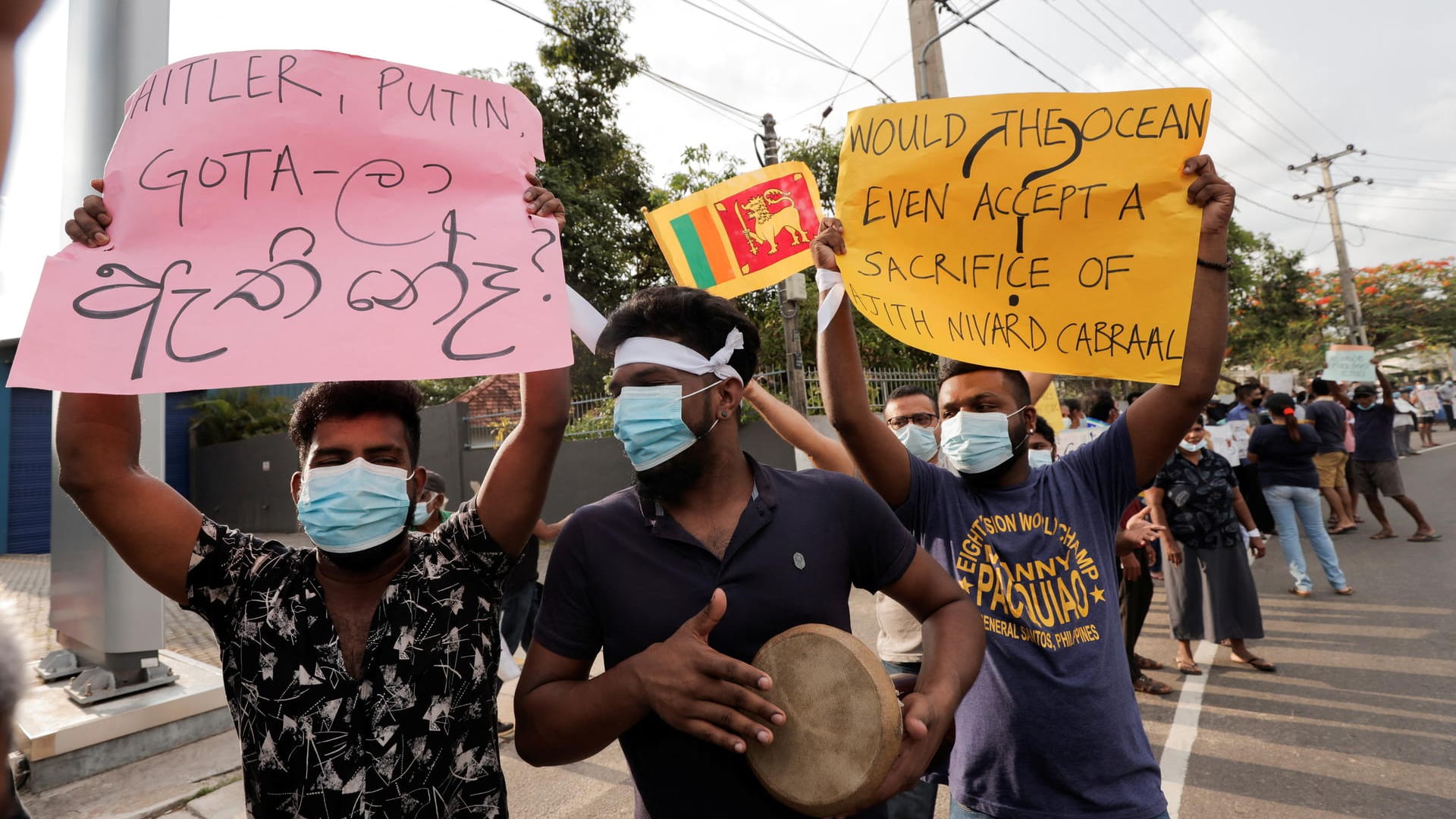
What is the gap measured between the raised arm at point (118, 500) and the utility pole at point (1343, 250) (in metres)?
32.0

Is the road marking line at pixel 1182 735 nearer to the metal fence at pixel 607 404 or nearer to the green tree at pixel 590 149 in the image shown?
the metal fence at pixel 607 404

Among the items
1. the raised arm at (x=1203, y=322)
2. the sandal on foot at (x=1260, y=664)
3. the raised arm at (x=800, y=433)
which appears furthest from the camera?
the sandal on foot at (x=1260, y=664)

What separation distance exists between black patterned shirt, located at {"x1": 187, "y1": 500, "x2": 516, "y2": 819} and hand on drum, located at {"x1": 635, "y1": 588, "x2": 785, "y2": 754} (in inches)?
22.4

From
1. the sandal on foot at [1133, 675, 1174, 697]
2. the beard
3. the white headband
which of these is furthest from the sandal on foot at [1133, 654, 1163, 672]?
the beard

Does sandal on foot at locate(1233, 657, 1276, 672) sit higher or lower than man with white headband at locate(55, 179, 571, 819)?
lower

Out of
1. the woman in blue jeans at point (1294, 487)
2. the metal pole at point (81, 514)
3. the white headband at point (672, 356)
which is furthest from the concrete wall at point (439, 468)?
the woman in blue jeans at point (1294, 487)

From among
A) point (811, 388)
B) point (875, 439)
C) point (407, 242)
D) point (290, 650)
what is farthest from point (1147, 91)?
point (811, 388)

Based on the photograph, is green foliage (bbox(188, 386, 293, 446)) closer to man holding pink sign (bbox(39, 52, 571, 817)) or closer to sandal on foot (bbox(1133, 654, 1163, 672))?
sandal on foot (bbox(1133, 654, 1163, 672))

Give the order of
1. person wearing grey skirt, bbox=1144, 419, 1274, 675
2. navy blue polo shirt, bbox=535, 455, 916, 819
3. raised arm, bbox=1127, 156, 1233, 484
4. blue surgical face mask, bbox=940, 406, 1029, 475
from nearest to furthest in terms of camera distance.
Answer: navy blue polo shirt, bbox=535, 455, 916, 819, raised arm, bbox=1127, 156, 1233, 484, blue surgical face mask, bbox=940, 406, 1029, 475, person wearing grey skirt, bbox=1144, 419, 1274, 675

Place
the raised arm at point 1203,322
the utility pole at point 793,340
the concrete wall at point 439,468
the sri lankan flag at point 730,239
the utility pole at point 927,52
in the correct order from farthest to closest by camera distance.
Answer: the concrete wall at point 439,468, the utility pole at point 793,340, the utility pole at point 927,52, the sri lankan flag at point 730,239, the raised arm at point 1203,322

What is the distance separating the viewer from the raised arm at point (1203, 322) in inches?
75.7

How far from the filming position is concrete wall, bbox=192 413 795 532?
39.8ft

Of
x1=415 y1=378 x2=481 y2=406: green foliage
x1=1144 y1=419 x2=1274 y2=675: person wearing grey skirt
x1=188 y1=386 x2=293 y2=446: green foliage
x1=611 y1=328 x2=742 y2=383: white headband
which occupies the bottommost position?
x1=1144 y1=419 x2=1274 y2=675: person wearing grey skirt

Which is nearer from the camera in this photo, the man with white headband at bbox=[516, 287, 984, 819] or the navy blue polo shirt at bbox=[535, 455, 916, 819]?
the man with white headband at bbox=[516, 287, 984, 819]
